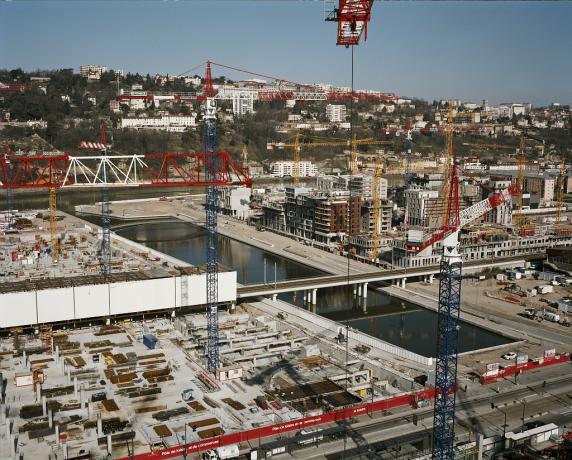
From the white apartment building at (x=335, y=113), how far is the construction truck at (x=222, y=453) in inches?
1664

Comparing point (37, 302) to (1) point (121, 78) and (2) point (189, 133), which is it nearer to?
(2) point (189, 133)

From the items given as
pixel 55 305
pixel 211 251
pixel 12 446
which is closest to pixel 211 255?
pixel 211 251

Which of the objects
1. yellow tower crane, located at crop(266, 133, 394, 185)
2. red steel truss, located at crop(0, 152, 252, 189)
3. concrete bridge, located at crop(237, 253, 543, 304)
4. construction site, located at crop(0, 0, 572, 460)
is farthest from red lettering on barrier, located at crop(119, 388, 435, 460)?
yellow tower crane, located at crop(266, 133, 394, 185)

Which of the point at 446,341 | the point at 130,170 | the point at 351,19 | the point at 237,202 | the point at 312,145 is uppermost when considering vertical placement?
the point at 351,19

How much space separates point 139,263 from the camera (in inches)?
555

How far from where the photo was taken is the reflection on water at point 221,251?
47.7 ft

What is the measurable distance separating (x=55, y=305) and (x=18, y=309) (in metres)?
0.51

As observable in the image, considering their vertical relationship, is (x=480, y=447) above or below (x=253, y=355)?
above

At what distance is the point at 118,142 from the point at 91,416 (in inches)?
1182

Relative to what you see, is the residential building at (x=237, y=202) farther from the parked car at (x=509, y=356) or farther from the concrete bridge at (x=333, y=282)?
the parked car at (x=509, y=356)

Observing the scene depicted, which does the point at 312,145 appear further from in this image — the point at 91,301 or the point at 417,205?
the point at 91,301

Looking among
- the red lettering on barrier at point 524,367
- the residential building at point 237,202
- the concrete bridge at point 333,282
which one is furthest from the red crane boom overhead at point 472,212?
the residential building at point 237,202

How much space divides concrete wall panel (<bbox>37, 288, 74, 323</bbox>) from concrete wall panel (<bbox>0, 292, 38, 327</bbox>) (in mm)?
97

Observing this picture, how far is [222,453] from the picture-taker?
19.2ft
